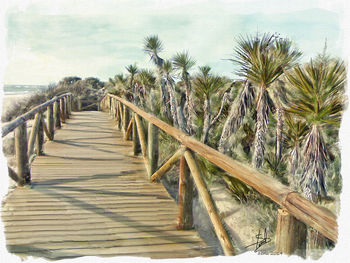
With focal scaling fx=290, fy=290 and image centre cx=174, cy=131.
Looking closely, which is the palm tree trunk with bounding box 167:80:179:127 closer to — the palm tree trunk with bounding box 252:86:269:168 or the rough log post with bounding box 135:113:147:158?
the palm tree trunk with bounding box 252:86:269:168

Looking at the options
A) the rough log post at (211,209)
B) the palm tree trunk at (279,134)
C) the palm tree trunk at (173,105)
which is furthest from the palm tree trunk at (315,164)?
the palm tree trunk at (173,105)

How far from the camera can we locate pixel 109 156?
16.4 ft

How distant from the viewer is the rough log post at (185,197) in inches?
94.9

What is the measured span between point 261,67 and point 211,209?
5628mm

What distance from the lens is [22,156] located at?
3.33 metres

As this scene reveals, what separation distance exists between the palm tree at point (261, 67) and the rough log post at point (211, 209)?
4849 millimetres

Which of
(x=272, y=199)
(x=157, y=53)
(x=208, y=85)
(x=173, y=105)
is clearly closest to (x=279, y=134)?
(x=208, y=85)

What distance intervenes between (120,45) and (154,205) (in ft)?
5.29

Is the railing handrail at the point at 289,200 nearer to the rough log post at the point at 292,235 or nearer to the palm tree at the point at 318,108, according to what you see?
the rough log post at the point at 292,235

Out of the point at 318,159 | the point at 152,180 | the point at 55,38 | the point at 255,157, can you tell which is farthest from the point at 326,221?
the point at 255,157

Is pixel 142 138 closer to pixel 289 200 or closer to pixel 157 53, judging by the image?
pixel 289 200

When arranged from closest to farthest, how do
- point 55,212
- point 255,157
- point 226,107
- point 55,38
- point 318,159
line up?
1. point 55,38
2. point 55,212
3. point 318,159
4. point 255,157
5. point 226,107

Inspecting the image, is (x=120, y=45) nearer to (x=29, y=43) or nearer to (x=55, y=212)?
(x=29, y=43)

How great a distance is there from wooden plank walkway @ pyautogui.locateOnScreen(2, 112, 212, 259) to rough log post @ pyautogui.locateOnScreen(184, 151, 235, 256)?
31 cm
